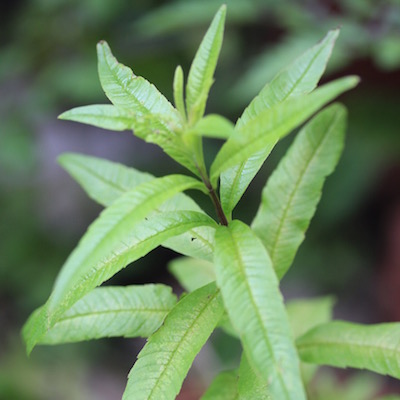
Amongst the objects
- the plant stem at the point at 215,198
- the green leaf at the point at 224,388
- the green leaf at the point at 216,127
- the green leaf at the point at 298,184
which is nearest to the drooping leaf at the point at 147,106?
the plant stem at the point at 215,198

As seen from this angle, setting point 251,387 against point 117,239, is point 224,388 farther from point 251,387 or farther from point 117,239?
point 117,239

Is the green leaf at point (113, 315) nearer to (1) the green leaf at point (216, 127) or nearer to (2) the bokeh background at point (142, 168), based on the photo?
(1) the green leaf at point (216, 127)

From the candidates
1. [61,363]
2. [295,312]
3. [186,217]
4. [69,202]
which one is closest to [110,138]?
[69,202]

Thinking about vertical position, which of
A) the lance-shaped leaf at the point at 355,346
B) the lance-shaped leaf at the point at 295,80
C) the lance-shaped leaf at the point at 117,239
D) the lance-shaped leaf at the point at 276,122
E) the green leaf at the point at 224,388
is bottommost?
the green leaf at the point at 224,388

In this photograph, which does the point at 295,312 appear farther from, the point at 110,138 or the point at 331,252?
the point at 110,138

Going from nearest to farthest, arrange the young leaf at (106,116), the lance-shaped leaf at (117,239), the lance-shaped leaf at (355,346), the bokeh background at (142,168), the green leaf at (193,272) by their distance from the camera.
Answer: the lance-shaped leaf at (117,239) → the young leaf at (106,116) → the lance-shaped leaf at (355,346) → the green leaf at (193,272) → the bokeh background at (142,168)

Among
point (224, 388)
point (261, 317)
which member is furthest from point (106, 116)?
point (224, 388)

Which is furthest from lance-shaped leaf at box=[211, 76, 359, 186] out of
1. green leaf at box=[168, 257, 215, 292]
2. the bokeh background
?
the bokeh background

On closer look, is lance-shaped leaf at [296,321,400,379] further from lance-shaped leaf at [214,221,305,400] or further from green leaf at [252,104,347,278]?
lance-shaped leaf at [214,221,305,400]
